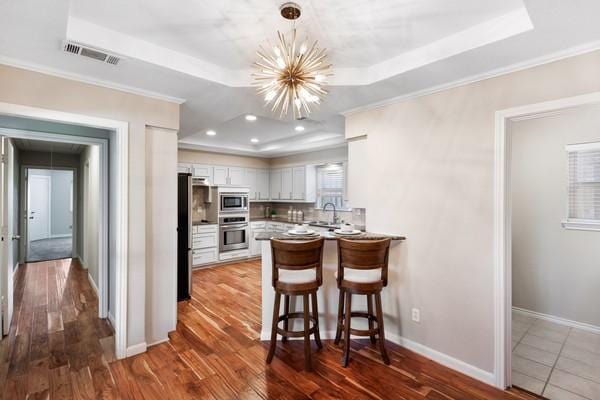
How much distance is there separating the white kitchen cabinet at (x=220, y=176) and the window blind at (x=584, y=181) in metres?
5.81

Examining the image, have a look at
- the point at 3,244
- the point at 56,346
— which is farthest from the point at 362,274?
the point at 3,244

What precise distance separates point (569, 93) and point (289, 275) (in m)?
2.51

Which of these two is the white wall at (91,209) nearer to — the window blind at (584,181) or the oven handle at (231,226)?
the oven handle at (231,226)

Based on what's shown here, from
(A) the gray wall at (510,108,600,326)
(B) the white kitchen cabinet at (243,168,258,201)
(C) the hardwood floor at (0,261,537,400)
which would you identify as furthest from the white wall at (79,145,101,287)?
(A) the gray wall at (510,108,600,326)

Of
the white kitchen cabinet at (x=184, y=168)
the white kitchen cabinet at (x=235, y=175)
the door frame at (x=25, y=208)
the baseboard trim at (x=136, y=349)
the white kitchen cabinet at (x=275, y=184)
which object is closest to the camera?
the baseboard trim at (x=136, y=349)

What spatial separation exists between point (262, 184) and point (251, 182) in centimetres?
35

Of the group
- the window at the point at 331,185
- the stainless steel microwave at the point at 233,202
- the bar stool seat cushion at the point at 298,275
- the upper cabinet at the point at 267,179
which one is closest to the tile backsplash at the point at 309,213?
the window at the point at 331,185

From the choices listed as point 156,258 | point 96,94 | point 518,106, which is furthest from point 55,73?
point 518,106

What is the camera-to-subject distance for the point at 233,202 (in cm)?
634

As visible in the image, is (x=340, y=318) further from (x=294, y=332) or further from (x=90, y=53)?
(x=90, y=53)

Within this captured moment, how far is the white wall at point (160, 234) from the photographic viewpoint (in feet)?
9.27

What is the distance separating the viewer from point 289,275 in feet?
8.45

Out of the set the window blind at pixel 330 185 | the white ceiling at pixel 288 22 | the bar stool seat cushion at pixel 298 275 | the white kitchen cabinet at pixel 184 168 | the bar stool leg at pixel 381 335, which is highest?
the white ceiling at pixel 288 22

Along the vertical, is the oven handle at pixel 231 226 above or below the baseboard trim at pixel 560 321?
above
